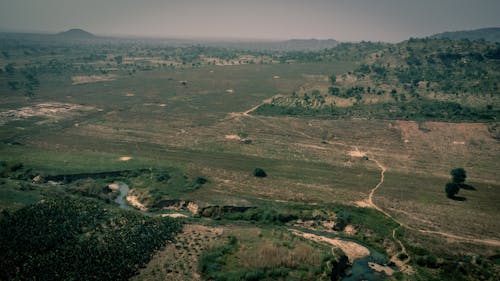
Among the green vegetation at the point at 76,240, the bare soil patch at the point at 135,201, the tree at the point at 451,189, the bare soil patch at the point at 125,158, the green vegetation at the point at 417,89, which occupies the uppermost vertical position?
the green vegetation at the point at 417,89

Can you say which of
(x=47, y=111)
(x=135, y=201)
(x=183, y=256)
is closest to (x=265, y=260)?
(x=183, y=256)

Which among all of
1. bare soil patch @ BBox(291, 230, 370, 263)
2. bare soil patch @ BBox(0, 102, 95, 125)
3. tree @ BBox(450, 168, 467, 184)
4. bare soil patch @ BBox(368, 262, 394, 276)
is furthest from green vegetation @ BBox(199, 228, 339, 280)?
bare soil patch @ BBox(0, 102, 95, 125)

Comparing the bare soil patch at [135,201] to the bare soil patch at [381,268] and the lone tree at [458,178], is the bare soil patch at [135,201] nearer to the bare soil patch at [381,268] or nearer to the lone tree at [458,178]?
the bare soil patch at [381,268]

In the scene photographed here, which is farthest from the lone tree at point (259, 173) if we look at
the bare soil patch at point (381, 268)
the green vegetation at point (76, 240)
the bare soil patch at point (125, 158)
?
the bare soil patch at point (381, 268)

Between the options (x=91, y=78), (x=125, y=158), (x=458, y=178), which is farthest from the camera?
(x=91, y=78)

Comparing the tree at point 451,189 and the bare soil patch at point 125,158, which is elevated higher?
the tree at point 451,189

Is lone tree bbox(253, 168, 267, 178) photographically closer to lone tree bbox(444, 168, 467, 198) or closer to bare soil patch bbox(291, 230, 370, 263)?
bare soil patch bbox(291, 230, 370, 263)

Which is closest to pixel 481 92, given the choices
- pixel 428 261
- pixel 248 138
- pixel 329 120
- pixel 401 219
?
pixel 329 120

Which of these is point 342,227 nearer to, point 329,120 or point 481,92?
point 329,120

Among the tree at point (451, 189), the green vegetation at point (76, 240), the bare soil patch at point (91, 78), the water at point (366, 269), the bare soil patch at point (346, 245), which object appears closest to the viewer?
the green vegetation at point (76, 240)

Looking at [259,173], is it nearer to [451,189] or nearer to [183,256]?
[183,256]

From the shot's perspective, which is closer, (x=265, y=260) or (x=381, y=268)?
(x=265, y=260)
